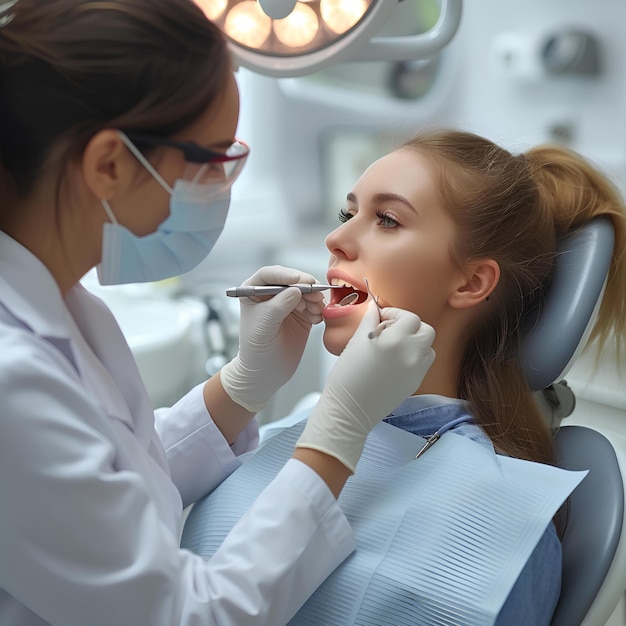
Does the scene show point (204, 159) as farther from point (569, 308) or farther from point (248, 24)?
point (569, 308)

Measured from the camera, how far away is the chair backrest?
1.08m

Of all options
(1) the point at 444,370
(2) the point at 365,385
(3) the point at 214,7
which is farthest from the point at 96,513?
(3) the point at 214,7

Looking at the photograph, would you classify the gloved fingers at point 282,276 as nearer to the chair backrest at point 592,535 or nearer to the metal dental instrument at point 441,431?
the metal dental instrument at point 441,431

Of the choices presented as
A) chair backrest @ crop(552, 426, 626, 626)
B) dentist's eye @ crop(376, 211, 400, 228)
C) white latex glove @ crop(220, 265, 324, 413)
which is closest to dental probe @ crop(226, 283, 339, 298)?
white latex glove @ crop(220, 265, 324, 413)

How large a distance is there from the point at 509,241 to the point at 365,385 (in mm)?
438

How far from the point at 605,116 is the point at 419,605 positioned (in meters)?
1.73

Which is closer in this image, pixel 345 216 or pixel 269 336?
pixel 269 336

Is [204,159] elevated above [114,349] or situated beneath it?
elevated above

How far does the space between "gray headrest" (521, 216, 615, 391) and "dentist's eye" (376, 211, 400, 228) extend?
0.31 m

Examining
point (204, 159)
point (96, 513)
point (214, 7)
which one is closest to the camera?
point (96, 513)

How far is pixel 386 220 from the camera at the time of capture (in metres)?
1.31

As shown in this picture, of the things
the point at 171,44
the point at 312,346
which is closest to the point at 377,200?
the point at 171,44

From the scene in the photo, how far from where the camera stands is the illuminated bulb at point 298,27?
48.3 inches

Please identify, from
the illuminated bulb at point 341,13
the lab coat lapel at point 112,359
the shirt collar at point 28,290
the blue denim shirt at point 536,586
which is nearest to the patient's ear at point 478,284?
the blue denim shirt at point 536,586
